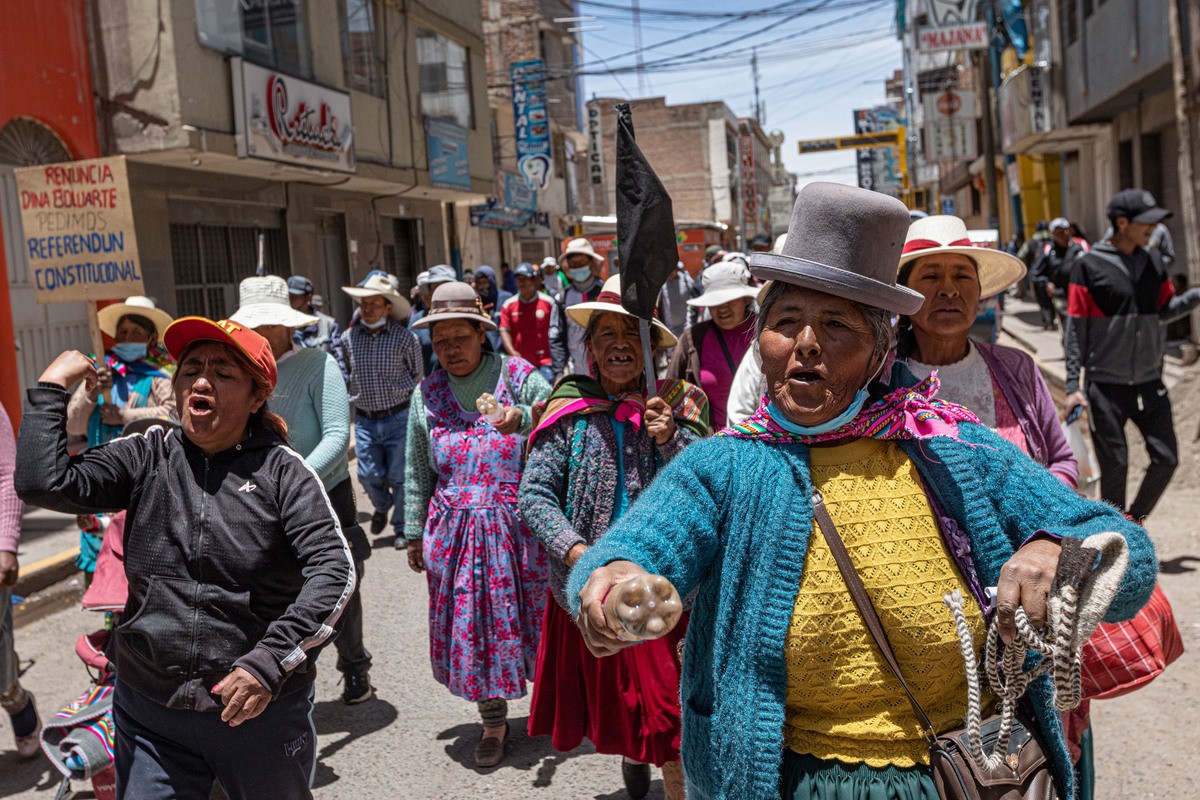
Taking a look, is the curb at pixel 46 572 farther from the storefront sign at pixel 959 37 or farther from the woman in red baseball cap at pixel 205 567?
the storefront sign at pixel 959 37

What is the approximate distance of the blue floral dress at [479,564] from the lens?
15.8 ft

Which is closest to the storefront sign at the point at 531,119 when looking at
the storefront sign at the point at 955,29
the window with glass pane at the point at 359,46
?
the storefront sign at the point at 955,29

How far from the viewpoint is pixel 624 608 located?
186 centimetres

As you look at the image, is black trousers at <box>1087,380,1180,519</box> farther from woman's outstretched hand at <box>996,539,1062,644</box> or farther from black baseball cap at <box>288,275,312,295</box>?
black baseball cap at <box>288,275,312,295</box>

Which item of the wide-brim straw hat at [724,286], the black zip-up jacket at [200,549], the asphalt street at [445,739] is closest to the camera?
the black zip-up jacket at [200,549]

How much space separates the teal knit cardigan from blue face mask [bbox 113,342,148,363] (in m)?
4.22

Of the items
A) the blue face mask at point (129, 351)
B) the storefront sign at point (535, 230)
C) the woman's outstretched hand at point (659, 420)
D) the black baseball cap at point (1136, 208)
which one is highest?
the storefront sign at point (535, 230)

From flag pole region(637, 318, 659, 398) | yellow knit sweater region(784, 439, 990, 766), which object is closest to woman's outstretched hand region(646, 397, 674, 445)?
flag pole region(637, 318, 659, 398)

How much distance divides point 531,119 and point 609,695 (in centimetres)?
2665

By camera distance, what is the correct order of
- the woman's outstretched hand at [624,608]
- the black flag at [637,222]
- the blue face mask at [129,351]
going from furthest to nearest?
the blue face mask at [129,351]
the black flag at [637,222]
the woman's outstretched hand at [624,608]

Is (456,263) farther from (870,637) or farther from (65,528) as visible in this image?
(870,637)

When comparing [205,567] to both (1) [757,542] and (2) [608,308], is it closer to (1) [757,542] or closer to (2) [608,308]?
(1) [757,542]

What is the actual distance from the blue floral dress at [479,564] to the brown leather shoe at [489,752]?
0.67ft

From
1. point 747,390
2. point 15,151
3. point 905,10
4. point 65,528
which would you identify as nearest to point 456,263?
point 15,151
